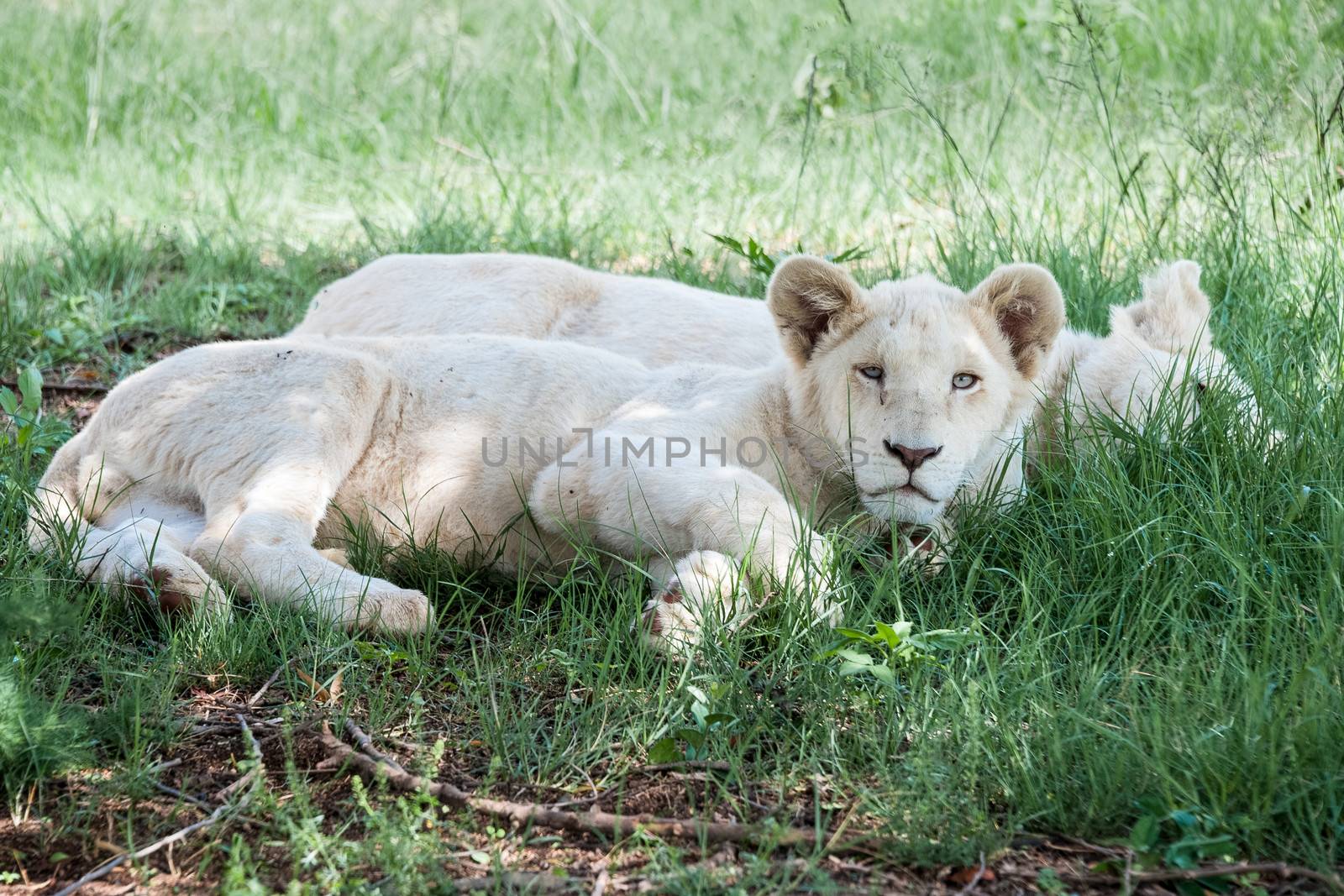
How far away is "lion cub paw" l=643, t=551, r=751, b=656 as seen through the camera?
3115mm

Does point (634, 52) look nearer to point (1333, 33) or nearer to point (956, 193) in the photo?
point (956, 193)

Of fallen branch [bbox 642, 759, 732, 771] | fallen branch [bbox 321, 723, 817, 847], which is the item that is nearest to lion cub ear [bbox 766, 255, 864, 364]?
fallen branch [bbox 642, 759, 732, 771]

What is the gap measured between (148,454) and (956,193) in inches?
165

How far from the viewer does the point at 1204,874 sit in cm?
229

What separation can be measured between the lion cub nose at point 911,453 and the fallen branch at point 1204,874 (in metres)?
1.29

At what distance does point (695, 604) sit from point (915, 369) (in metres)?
0.93

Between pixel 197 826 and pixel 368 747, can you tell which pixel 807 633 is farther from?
pixel 197 826

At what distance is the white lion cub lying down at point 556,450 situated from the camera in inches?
135

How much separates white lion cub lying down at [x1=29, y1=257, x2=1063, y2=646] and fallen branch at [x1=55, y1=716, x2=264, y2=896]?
Answer: 29.3 inches

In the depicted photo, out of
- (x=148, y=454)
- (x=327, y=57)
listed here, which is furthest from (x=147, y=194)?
(x=148, y=454)

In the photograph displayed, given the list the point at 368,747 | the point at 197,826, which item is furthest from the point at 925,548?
the point at 197,826

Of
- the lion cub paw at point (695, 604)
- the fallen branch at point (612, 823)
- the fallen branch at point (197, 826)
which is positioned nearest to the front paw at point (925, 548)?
the lion cub paw at point (695, 604)

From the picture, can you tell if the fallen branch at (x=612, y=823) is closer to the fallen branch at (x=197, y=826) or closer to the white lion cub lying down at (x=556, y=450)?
the fallen branch at (x=197, y=826)

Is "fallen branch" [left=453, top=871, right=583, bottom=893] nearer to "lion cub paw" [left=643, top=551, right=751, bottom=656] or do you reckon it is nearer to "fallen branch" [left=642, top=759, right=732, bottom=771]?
"fallen branch" [left=642, top=759, right=732, bottom=771]
